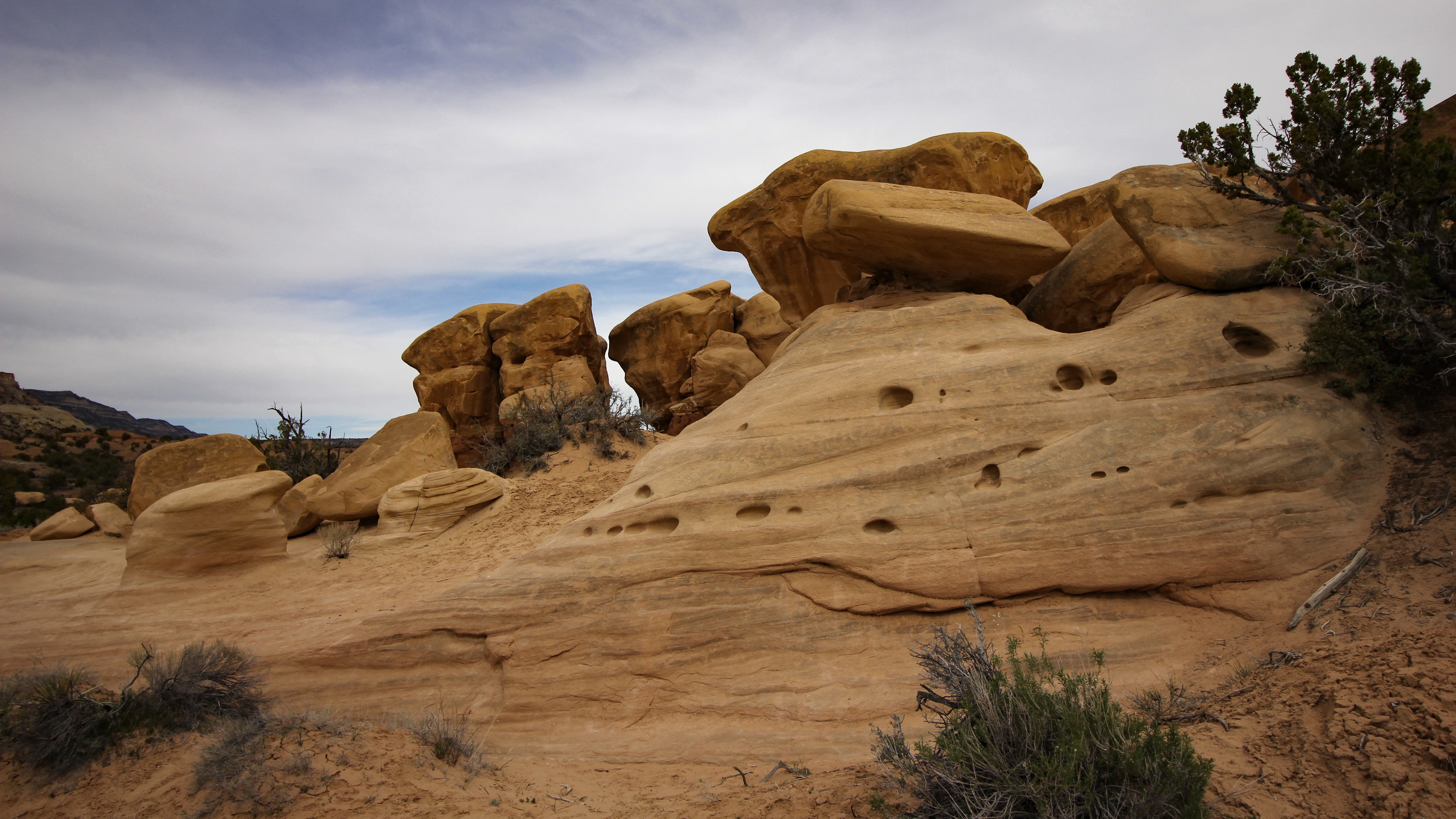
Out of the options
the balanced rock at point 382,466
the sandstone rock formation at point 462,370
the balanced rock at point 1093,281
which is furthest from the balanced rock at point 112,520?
the balanced rock at point 1093,281

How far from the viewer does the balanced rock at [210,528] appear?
877 cm

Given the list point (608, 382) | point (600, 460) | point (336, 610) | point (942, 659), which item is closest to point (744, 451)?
point (942, 659)

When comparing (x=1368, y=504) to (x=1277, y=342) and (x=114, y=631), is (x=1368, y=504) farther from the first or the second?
(x=114, y=631)

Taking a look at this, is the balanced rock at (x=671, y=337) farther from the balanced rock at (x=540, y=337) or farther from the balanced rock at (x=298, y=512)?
the balanced rock at (x=298, y=512)

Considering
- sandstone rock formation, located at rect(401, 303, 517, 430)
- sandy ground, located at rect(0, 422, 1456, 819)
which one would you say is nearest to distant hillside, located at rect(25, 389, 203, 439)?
sandstone rock formation, located at rect(401, 303, 517, 430)

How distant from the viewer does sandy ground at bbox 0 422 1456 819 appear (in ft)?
12.8

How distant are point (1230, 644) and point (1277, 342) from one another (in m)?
3.26

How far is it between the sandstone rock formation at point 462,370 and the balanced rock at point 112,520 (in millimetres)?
6837

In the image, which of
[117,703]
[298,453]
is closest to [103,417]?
[298,453]

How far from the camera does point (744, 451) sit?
7262 millimetres

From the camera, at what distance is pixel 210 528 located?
29.7 ft

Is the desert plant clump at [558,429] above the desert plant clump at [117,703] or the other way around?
above

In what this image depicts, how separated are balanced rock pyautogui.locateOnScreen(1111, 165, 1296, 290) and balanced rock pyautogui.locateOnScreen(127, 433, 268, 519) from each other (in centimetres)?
1372

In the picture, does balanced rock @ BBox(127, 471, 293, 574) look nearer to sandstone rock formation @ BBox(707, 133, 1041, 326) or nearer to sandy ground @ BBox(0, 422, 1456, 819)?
sandy ground @ BBox(0, 422, 1456, 819)
